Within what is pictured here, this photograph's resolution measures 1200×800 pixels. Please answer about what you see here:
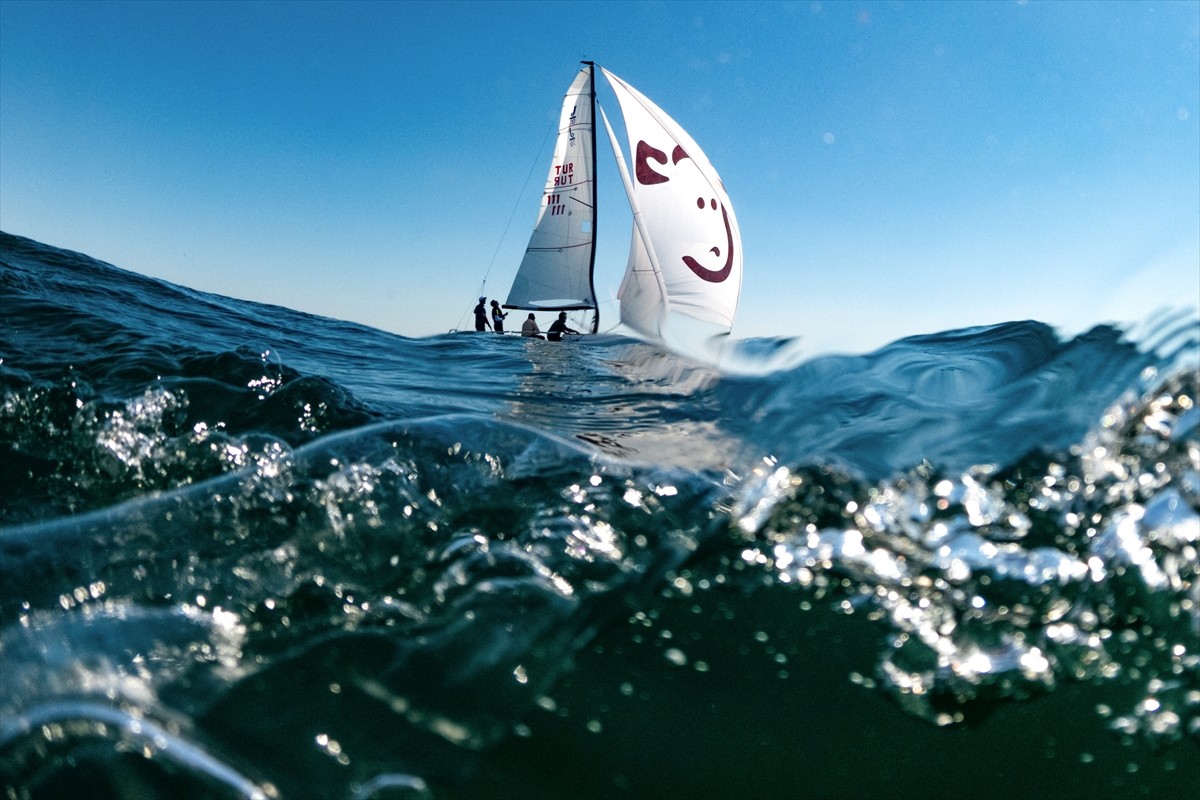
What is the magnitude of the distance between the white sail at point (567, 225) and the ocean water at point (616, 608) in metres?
23.2

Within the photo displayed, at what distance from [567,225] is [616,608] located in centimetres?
2430

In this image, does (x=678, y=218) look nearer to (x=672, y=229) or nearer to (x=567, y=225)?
(x=672, y=229)

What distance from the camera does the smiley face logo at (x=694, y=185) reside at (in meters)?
21.2

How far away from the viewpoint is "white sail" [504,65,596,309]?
24750 millimetres

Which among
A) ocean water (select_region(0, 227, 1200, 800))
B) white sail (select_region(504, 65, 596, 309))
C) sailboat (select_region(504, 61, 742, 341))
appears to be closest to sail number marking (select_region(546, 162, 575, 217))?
white sail (select_region(504, 65, 596, 309))

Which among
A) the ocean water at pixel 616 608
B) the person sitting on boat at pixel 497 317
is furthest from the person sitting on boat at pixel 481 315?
the ocean water at pixel 616 608

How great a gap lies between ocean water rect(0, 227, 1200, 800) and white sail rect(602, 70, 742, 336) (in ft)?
60.6

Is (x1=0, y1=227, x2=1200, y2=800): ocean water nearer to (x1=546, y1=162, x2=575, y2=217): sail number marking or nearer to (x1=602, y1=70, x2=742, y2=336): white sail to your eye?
(x1=602, y1=70, x2=742, y2=336): white sail

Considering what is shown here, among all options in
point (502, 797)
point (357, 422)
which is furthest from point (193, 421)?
point (502, 797)

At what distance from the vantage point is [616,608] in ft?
5.46

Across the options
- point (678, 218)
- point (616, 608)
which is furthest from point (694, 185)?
point (616, 608)

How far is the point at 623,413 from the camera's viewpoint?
155 inches

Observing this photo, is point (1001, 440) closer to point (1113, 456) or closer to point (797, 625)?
point (1113, 456)

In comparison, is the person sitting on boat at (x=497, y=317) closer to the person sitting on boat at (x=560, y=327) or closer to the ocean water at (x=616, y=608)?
the person sitting on boat at (x=560, y=327)
